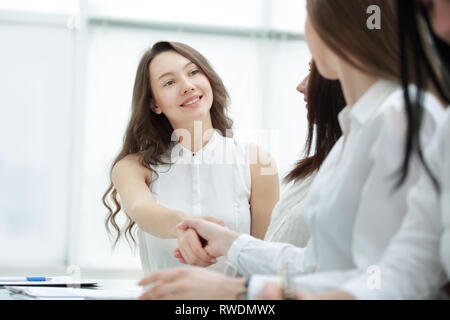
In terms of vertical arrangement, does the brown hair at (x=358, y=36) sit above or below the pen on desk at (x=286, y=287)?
above

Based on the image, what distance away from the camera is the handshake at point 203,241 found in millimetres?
1336

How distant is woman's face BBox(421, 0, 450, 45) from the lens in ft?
2.25

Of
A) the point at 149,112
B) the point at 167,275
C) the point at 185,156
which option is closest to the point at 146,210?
the point at 185,156

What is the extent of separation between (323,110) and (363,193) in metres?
0.68

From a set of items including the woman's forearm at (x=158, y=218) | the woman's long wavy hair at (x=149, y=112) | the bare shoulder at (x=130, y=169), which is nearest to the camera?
the woman's forearm at (x=158, y=218)

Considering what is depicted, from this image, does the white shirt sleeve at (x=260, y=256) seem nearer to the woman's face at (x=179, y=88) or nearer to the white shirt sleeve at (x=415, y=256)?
the white shirt sleeve at (x=415, y=256)

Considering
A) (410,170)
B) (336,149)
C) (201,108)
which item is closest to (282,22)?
(201,108)

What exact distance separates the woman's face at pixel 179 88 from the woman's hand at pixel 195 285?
1.27 meters

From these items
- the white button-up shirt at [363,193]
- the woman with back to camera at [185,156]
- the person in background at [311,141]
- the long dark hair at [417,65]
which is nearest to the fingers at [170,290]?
the white button-up shirt at [363,193]

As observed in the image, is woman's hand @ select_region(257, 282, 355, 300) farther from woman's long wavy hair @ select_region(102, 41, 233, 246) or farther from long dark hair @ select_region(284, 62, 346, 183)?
woman's long wavy hair @ select_region(102, 41, 233, 246)

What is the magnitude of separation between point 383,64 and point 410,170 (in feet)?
0.73

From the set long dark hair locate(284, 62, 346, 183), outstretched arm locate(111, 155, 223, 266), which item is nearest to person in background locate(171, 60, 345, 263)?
long dark hair locate(284, 62, 346, 183)

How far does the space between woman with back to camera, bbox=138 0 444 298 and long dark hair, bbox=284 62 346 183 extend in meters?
0.36

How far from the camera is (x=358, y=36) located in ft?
2.97
